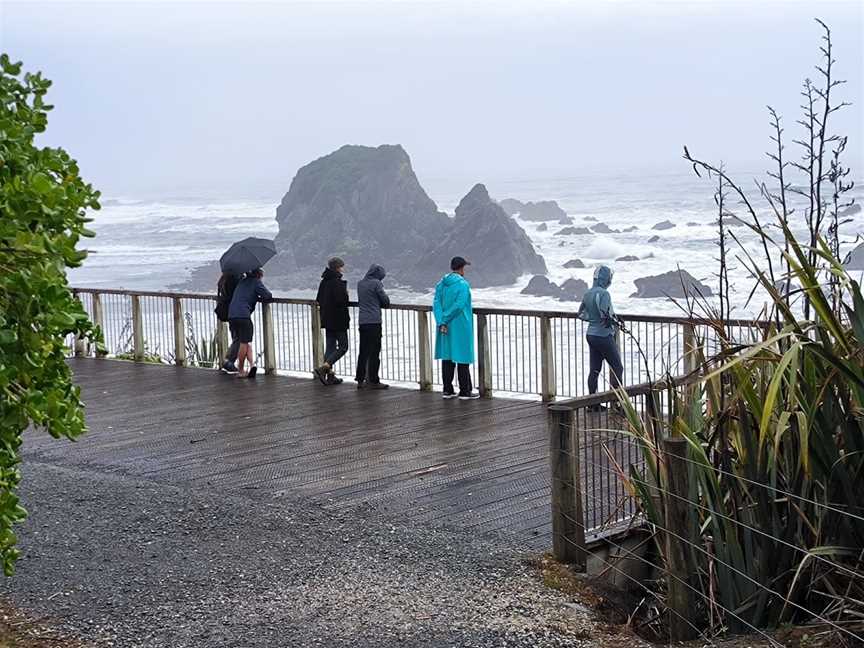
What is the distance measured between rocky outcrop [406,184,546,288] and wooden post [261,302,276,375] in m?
61.7

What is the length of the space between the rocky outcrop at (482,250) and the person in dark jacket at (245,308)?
62.0 meters

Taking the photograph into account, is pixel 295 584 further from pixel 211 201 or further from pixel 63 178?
pixel 211 201

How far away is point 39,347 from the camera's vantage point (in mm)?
4660

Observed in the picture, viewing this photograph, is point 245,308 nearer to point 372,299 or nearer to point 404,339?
point 372,299

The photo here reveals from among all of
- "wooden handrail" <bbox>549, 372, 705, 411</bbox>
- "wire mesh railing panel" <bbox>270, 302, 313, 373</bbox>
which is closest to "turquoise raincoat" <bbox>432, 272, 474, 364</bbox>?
"wire mesh railing panel" <bbox>270, 302, 313, 373</bbox>

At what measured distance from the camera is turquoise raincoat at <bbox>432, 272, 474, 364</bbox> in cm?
1602

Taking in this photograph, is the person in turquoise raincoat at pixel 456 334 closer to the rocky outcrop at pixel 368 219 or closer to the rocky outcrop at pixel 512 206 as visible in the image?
the rocky outcrop at pixel 368 219

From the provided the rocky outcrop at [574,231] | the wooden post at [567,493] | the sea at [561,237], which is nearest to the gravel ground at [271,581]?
the wooden post at [567,493]

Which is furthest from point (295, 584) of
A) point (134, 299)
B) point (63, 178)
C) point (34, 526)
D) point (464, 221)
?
point (464, 221)

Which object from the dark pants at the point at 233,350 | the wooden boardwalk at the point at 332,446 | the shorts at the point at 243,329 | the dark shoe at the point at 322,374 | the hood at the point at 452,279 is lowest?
the wooden boardwalk at the point at 332,446

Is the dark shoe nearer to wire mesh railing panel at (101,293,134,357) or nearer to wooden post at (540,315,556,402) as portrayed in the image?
wooden post at (540,315,556,402)

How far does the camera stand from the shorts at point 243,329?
18281 mm

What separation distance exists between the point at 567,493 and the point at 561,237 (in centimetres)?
9986

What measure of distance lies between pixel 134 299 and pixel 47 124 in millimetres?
15664
